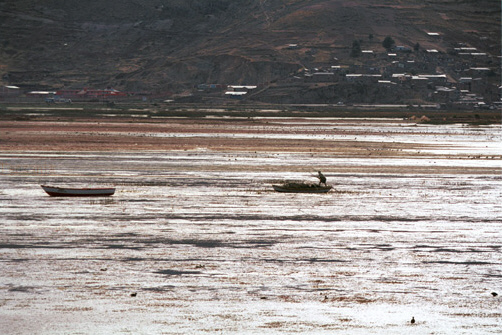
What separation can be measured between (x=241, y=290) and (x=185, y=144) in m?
65.3

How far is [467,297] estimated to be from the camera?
2812 centimetres

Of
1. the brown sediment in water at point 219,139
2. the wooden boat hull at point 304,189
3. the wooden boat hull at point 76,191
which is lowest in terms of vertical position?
the brown sediment in water at point 219,139

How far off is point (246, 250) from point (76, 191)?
18.9 m

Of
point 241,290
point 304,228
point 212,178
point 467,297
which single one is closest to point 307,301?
point 241,290

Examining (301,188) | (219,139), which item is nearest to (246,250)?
(301,188)

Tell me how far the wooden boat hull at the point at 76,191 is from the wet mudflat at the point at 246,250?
29.3 inches

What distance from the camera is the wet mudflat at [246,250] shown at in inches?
1016

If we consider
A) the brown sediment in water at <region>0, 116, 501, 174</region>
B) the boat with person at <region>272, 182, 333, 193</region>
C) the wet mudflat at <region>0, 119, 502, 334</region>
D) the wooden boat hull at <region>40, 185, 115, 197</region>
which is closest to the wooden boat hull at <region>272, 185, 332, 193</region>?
the boat with person at <region>272, 182, 333, 193</region>

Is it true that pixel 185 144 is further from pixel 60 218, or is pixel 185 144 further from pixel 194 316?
pixel 194 316

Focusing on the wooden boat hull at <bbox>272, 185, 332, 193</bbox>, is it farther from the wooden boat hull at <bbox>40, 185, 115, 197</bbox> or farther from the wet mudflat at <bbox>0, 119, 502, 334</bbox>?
the wooden boat hull at <bbox>40, 185, 115, 197</bbox>

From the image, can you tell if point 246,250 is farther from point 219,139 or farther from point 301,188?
point 219,139

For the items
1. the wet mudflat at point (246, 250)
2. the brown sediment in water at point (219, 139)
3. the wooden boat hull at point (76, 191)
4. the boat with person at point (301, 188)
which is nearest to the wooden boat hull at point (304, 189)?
the boat with person at point (301, 188)

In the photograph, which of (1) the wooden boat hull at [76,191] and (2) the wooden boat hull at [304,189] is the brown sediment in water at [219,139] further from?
(1) the wooden boat hull at [76,191]

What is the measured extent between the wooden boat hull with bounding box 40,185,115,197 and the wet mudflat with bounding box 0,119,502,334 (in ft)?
2.44
